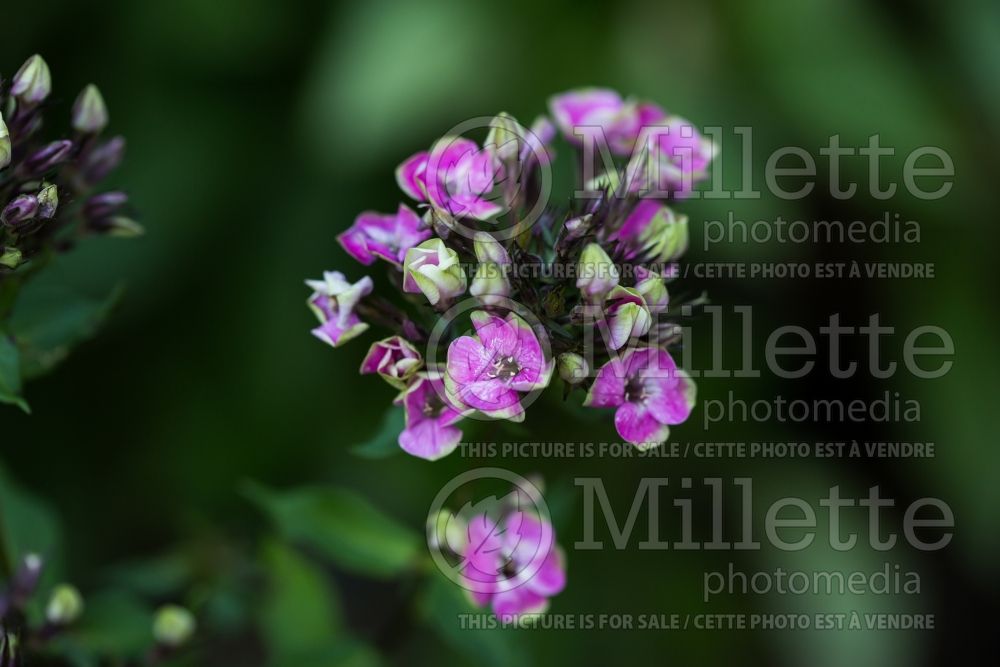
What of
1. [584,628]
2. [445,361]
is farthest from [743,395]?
[445,361]

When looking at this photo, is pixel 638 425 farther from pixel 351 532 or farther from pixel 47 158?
pixel 47 158

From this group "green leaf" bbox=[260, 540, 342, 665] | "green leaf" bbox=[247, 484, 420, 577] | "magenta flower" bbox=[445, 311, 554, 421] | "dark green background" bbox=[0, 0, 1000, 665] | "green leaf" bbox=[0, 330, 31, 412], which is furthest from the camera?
"dark green background" bbox=[0, 0, 1000, 665]

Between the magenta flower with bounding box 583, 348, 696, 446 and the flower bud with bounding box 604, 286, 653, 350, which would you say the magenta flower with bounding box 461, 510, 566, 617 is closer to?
the magenta flower with bounding box 583, 348, 696, 446

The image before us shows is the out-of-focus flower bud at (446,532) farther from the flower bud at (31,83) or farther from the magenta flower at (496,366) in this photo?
the flower bud at (31,83)

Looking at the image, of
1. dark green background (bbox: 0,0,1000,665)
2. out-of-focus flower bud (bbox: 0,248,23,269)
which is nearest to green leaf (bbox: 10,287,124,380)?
out-of-focus flower bud (bbox: 0,248,23,269)

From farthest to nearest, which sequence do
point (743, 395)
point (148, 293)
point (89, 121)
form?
point (743, 395) < point (148, 293) < point (89, 121)

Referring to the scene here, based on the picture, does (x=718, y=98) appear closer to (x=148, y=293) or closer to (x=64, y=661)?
(x=148, y=293)
